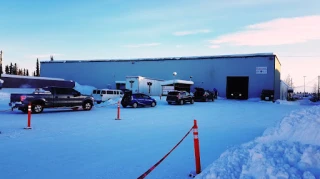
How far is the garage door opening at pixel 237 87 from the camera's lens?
45.5 meters

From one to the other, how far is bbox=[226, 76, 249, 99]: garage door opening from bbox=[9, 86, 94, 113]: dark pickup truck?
32.3 meters

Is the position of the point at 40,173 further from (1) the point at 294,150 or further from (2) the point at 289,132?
(2) the point at 289,132

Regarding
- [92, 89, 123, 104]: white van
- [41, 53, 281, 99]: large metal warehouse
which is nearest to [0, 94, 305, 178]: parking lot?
[92, 89, 123, 104]: white van

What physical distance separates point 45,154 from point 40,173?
150 centimetres

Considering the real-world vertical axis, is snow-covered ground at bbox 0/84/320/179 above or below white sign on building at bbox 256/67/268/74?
below

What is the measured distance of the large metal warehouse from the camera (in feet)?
143

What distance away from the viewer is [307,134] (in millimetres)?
5578

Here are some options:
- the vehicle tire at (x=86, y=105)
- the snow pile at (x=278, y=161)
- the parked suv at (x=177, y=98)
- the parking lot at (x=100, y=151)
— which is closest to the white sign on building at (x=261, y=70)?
the parked suv at (x=177, y=98)

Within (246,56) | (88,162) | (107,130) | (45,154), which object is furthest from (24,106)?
(246,56)

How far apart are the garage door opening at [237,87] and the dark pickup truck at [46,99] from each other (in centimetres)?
3233

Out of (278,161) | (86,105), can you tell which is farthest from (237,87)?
(278,161)

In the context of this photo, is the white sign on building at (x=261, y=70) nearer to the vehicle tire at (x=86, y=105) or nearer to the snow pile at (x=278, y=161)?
the vehicle tire at (x=86, y=105)

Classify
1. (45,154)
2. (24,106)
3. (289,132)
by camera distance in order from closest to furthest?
(289,132)
(45,154)
(24,106)

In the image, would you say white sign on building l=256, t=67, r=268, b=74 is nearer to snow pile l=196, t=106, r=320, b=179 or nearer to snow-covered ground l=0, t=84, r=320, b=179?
snow-covered ground l=0, t=84, r=320, b=179
